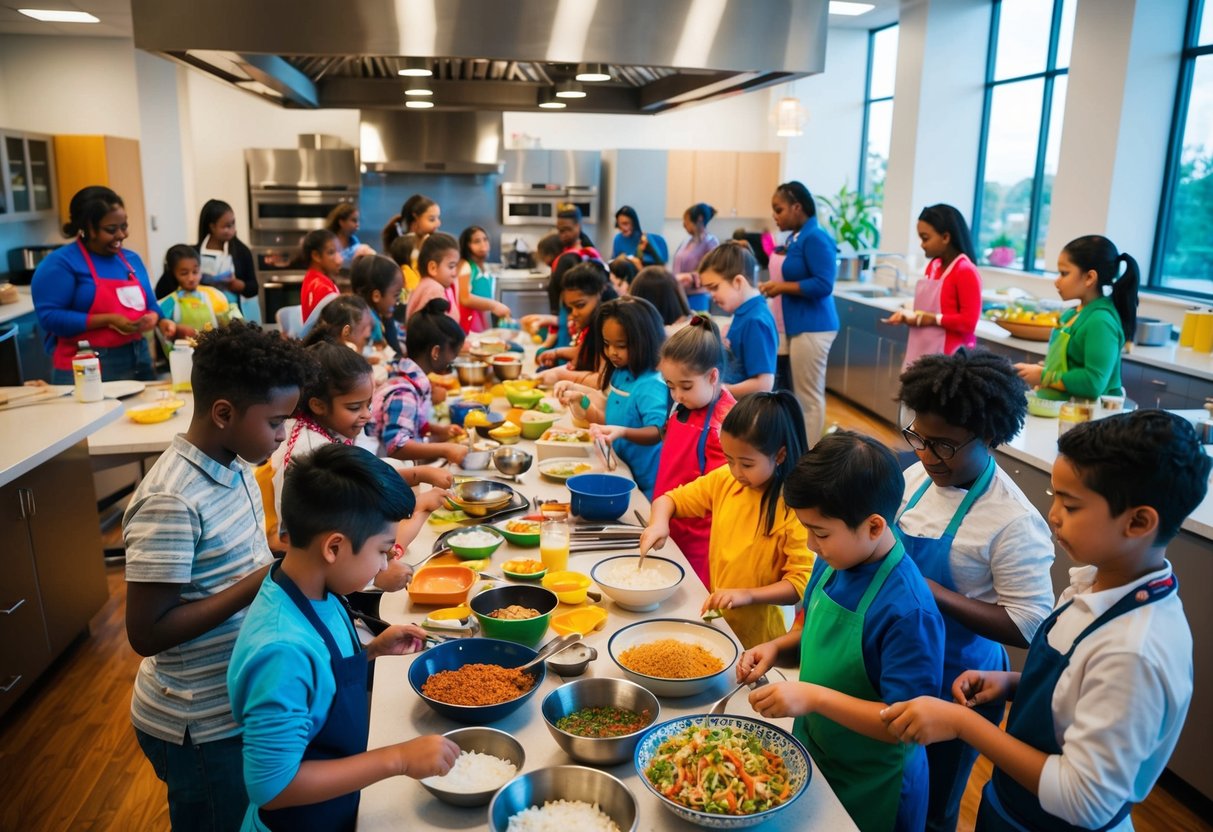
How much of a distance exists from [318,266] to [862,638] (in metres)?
3.65

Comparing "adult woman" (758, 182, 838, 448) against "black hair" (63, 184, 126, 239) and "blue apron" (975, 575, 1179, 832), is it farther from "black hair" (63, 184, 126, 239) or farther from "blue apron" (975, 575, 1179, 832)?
"blue apron" (975, 575, 1179, 832)

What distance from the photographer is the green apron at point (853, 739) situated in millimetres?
1541

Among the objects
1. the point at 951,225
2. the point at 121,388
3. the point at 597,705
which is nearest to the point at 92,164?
the point at 121,388

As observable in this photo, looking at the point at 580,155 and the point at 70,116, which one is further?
the point at 580,155

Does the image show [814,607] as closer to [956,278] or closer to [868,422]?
[956,278]

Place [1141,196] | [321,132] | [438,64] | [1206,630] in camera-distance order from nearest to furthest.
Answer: [1206,630], [438,64], [1141,196], [321,132]

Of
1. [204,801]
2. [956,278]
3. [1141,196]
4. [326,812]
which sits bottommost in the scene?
[204,801]

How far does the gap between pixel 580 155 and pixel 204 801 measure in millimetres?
8421

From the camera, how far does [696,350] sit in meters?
2.52

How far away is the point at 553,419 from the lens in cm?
339

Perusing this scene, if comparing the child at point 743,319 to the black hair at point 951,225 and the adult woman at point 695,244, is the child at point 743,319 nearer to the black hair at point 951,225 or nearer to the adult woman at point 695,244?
the black hair at point 951,225

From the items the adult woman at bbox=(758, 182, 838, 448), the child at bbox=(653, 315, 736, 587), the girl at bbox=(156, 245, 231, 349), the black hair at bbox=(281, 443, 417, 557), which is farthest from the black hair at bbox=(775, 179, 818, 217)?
the black hair at bbox=(281, 443, 417, 557)

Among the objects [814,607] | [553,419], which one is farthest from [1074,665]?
[553,419]

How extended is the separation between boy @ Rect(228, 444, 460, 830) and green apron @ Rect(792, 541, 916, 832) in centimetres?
71
